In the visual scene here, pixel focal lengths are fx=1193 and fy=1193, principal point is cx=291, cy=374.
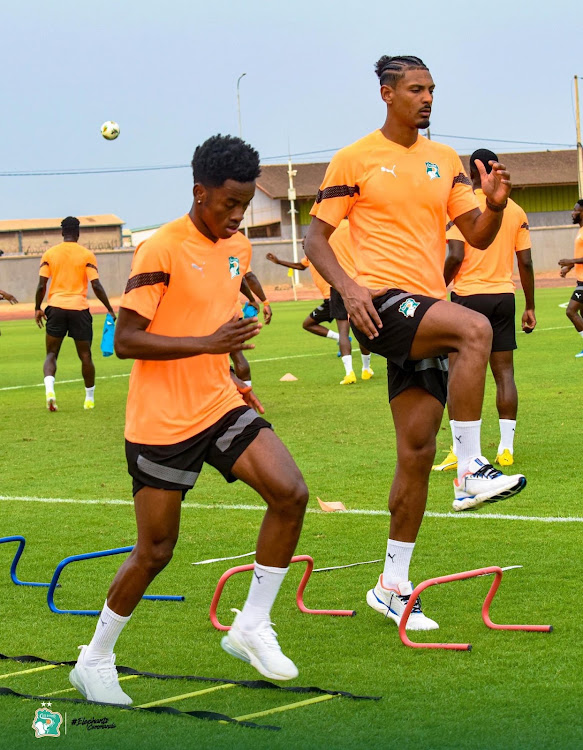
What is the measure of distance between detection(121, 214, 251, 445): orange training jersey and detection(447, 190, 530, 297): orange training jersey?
550cm

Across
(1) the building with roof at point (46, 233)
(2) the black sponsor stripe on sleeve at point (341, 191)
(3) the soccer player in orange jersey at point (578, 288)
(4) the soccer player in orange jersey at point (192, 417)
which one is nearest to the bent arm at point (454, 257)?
(2) the black sponsor stripe on sleeve at point (341, 191)

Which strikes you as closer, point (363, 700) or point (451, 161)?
point (363, 700)

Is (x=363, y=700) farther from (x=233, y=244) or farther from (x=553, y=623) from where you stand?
(x=233, y=244)

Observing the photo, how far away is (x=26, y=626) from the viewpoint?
622 cm

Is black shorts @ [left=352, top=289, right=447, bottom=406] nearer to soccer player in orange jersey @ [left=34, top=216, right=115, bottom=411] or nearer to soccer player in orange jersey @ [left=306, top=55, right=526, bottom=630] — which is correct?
soccer player in orange jersey @ [left=306, top=55, right=526, bottom=630]

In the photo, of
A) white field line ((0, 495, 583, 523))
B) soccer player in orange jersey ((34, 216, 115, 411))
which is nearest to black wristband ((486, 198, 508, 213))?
white field line ((0, 495, 583, 523))

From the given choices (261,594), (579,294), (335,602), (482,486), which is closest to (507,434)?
(335,602)

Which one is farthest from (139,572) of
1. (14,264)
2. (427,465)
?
(14,264)

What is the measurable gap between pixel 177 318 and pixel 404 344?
1294 millimetres

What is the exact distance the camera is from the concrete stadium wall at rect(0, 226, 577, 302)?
190ft

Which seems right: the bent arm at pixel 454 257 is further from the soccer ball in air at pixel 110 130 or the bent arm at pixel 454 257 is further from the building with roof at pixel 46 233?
the building with roof at pixel 46 233

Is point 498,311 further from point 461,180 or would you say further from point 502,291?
point 461,180

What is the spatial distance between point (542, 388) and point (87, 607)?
10656 millimetres

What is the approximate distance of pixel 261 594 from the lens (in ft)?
16.9
